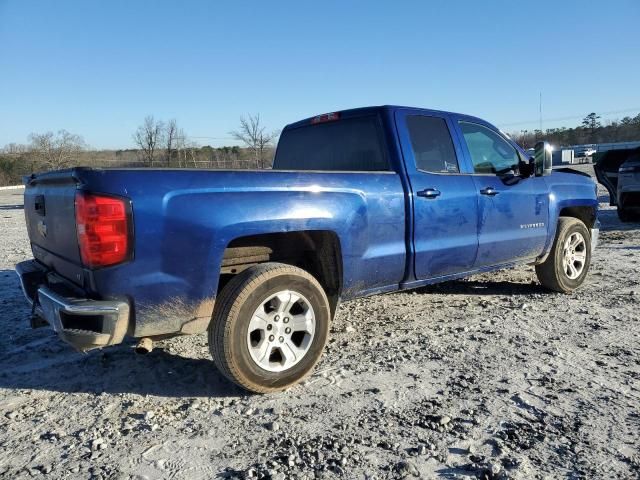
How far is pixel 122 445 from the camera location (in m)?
2.58

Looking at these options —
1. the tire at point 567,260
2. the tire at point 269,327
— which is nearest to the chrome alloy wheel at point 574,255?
the tire at point 567,260

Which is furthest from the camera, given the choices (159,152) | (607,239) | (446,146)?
(159,152)

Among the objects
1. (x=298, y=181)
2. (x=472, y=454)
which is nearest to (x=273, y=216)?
(x=298, y=181)

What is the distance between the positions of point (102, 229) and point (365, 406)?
1.79 m

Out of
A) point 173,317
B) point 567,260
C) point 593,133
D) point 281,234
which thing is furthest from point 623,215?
point 593,133

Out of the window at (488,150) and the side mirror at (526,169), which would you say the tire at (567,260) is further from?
the window at (488,150)

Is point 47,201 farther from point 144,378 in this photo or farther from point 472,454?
point 472,454

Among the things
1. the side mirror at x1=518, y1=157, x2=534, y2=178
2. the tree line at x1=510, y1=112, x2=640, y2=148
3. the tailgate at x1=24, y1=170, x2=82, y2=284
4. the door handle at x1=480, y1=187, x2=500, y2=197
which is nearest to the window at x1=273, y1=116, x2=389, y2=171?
the door handle at x1=480, y1=187, x2=500, y2=197

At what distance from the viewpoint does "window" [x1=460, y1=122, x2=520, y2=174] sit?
15.2 feet

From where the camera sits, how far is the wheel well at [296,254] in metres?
3.29

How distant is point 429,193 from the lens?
3963mm

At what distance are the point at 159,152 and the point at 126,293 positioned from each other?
40.2 m

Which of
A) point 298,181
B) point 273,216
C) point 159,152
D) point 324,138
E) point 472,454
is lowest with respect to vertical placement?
point 472,454

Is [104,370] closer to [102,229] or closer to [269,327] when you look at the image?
[269,327]
